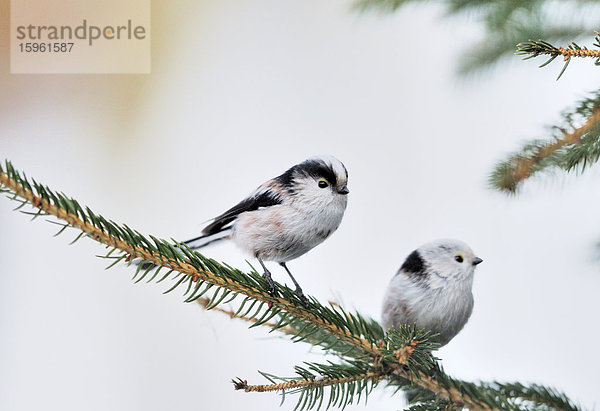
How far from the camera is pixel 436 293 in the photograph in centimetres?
45

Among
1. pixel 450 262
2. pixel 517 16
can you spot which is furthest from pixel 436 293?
pixel 517 16

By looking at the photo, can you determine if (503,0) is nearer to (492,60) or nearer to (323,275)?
(492,60)

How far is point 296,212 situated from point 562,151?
6.8 inches

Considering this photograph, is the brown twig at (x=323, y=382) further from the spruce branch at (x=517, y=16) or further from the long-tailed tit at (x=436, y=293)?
the spruce branch at (x=517, y=16)

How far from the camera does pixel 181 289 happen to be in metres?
0.99

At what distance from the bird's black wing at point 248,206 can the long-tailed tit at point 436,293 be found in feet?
0.43

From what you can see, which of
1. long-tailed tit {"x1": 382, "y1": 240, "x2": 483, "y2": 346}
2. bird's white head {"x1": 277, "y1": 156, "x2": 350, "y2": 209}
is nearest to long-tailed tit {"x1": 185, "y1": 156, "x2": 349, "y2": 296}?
bird's white head {"x1": 277, "y1": 156, "x2": 350, "y2": 209}

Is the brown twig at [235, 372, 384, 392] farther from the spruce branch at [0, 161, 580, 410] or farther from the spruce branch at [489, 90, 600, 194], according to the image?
the spruce branch at [489, 90, 600, 194]

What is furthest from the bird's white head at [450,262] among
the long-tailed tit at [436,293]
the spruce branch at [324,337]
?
the spruce branch at [324,337]

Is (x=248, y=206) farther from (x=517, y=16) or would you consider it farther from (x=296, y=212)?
(x=517, y=16)

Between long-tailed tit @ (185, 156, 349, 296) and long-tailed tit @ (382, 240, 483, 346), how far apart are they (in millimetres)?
107

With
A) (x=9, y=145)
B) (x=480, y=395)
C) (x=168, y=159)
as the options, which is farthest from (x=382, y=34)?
(x=480, y=395)

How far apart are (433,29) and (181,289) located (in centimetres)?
60

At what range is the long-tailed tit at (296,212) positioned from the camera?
38 cm
